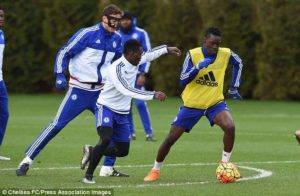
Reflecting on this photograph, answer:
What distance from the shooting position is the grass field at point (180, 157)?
11.3 m

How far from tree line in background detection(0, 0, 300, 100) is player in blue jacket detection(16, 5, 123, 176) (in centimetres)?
1890

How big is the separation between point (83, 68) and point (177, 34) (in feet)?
68.9

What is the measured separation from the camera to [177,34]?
33938 millimetres

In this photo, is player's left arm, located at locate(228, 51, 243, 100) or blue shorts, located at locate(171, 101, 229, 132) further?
player's left arm, located at locate(228, 51, 243, 100)

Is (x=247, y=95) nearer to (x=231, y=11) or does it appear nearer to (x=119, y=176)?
(x=231, y=11)

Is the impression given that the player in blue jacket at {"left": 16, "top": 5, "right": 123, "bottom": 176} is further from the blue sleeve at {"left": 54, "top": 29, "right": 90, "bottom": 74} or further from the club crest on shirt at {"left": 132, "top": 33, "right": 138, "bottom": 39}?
the club crest on shirt at {"left": 132, "top": 33, "right": 138, "bottom": 39}

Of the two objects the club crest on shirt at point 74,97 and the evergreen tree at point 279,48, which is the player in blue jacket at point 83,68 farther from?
the evergreen tree at point 279,48

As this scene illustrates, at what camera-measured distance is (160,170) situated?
13352 millimetres

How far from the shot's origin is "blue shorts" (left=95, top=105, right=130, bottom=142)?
467 inches

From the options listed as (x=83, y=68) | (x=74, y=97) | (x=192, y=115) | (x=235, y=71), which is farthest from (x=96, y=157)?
(x=235, y=71)

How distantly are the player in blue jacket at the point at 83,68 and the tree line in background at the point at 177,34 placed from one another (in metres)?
18.9

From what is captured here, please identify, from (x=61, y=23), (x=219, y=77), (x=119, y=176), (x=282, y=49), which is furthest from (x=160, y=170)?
(x=61, y=23)

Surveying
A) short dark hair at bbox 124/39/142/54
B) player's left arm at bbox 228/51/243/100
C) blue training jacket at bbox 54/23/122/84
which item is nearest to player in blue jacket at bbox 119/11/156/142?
blue training jacket at bbox 54/23/122/84

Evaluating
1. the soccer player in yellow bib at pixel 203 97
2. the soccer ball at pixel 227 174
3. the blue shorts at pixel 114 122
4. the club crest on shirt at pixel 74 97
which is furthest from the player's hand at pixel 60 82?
the soccer ball at pixel 227 174
